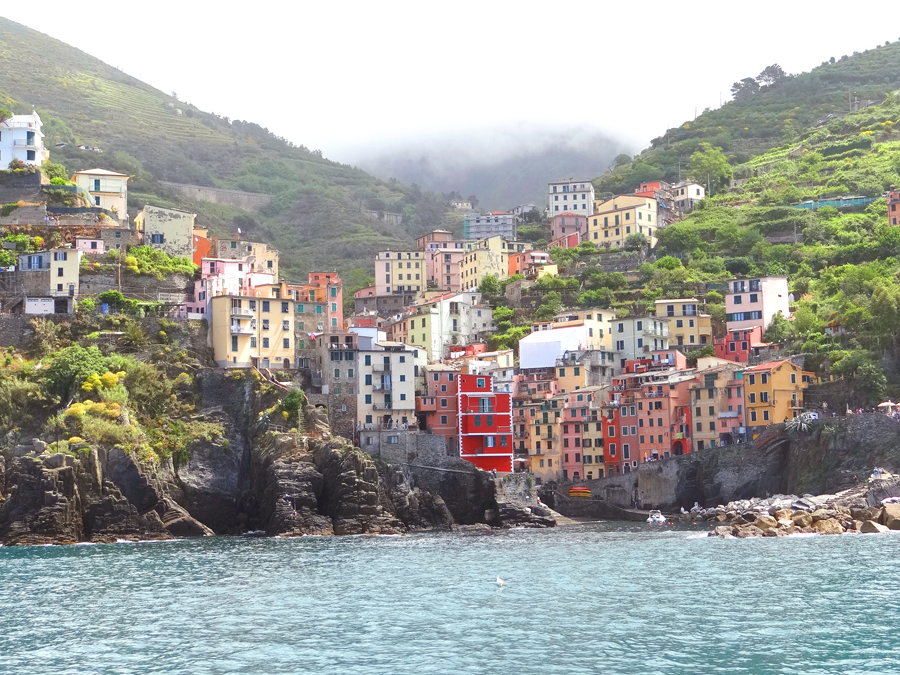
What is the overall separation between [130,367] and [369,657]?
5331 cm

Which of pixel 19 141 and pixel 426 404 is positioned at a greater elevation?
pixel 19 141

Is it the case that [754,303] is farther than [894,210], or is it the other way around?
[894,210]

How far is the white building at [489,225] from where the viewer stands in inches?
6432

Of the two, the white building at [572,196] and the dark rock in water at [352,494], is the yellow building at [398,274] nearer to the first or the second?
the white building at [572,196]

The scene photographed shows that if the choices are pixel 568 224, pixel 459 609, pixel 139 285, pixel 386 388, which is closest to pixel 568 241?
pixel 568 224

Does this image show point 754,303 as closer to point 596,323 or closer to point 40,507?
point 596,323

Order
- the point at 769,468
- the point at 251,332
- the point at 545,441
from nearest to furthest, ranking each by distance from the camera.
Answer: the point at 769,468 → the point at 251,332 → the point at 545,441

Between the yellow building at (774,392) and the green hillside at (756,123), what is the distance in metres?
74.0

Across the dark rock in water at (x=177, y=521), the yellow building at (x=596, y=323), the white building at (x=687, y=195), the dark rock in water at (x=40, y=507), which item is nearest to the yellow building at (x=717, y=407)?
the yellow building at (x=596, y=323)

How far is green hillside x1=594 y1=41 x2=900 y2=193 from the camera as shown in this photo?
553ft

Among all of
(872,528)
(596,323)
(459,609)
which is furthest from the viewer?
(596,323)

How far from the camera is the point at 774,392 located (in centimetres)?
9000

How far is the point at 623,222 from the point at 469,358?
119 ft

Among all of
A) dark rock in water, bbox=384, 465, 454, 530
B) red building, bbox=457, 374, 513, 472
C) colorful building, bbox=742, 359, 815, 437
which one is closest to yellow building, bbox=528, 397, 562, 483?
red building, bbox=457, 374, 513, 472
